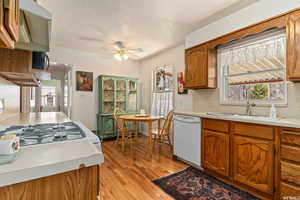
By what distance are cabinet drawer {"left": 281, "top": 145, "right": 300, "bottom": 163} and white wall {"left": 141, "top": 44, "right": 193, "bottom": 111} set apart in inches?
75.9

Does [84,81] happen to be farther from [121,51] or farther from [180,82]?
[180,82]

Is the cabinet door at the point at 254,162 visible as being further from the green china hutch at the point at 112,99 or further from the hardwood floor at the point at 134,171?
the green china hutch at the point at 112,99

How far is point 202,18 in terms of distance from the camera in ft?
8.46

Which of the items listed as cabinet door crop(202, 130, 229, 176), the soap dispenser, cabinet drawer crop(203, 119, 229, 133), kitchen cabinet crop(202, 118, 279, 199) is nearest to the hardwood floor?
cabinet door crop(202, 130, 229, 176)

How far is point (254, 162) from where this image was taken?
176cm

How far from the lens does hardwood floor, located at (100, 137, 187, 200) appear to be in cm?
184

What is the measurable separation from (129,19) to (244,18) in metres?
1.73

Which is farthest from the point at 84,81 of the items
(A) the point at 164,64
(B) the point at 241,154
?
(B) the point at 241,154

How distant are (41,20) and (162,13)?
1851 millimetres

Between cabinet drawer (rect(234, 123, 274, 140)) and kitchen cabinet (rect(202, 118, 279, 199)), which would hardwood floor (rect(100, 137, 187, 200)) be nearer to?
kitchen cabinet (rect(202, 118, 279, 199))

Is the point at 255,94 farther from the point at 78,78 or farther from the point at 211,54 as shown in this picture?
the point at 78,78

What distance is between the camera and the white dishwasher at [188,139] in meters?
2.42

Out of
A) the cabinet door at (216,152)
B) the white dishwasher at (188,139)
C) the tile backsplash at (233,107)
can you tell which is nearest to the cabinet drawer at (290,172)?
the cabinet door at (216,152)

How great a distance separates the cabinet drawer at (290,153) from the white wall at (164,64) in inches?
75.9
